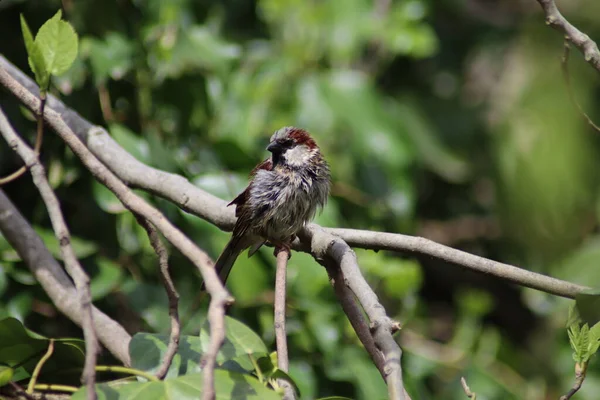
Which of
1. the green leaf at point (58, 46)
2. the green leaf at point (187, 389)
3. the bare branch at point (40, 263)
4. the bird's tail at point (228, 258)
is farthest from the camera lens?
the bird's tail at point (228, 258)

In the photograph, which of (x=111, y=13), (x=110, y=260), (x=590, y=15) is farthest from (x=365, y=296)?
(x=111, y=13)

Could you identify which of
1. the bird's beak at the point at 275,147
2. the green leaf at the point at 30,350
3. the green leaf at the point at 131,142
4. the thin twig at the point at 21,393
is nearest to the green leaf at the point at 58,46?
the green leaf at the point at 30,350

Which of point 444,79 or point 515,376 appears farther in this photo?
point 444,79

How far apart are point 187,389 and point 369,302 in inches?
17.5

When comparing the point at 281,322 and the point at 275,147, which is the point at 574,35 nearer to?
the point at 281,322

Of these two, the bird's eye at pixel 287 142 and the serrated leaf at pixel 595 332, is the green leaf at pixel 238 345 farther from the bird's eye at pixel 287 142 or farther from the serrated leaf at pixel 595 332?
the bird's eye at pixel 287 142

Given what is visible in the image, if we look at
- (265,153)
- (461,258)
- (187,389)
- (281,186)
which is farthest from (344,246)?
(265,153)

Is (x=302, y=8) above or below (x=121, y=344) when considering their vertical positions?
above

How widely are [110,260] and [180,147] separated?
0.65 metres

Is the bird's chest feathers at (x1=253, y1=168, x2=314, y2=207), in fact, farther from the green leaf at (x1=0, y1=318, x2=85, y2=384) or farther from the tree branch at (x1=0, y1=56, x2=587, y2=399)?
the green leaf at (x1=0, y1=318, x2=85, y2=384)

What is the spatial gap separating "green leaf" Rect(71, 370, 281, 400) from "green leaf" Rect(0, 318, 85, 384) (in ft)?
1.46

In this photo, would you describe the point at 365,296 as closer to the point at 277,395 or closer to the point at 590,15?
the point at 277,395

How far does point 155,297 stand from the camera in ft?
10.3

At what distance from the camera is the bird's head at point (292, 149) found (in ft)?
10.6
